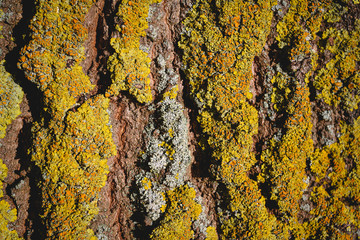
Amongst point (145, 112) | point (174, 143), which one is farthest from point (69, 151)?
point (174, 143)

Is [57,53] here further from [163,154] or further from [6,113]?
[163,154]

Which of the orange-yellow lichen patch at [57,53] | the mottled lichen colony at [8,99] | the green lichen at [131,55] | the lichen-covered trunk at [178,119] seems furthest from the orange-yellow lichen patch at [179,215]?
the mottled lichen colony at [8,99]

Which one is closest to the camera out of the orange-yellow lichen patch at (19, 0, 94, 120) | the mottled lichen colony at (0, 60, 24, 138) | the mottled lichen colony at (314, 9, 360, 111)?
the orange-yellow lichen patch at (19, 0, 94, 120)

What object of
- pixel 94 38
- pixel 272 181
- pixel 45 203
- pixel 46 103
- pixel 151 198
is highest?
pixel 94 38

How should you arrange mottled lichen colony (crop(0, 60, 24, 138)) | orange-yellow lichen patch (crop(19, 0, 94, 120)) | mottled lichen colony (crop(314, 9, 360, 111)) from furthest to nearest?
mottled lichen colony (crop(314, 9, 360, 111)) → mottled lichen colony (crop(0, 60, 24, 138)) → orange-yellow lichen patch (crop(19, 0, 94, 120))

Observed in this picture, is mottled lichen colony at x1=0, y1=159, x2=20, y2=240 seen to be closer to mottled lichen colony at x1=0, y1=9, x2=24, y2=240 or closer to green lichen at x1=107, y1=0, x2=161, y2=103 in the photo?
mottled lichen colony at x1=0, y1=9, x2=24, y2=240

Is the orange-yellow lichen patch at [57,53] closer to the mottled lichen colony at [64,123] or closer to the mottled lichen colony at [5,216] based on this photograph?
the mottled lichen colony at [64,123]

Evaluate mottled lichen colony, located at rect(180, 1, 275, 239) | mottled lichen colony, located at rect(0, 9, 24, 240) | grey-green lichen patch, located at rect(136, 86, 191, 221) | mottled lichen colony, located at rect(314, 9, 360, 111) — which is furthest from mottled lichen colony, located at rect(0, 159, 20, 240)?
mottled lichen colony, located at rect(314, 9, 360, 111)

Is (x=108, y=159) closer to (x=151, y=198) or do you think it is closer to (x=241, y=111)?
(x=151, y=198)
